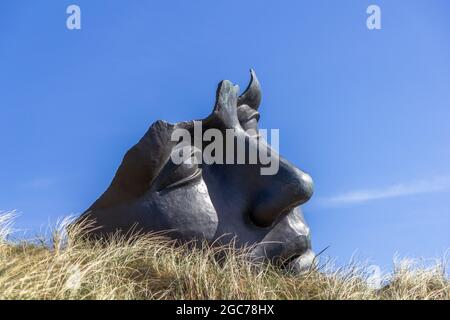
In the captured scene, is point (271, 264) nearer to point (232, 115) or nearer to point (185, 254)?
point (185, 254)

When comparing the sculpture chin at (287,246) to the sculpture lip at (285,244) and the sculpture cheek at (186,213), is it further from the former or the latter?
the sculpture cheek at (186,213)

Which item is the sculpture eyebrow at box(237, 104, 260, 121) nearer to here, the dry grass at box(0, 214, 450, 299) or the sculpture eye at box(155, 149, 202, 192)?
the sculpture eye at box(155, 149, 202, 192)

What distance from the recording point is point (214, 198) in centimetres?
509

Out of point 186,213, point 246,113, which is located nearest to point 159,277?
point 186,213

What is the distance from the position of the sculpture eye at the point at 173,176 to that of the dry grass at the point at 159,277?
1.42ft

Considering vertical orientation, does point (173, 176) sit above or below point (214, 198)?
above

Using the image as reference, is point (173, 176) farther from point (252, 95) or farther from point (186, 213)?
point (252, 95)

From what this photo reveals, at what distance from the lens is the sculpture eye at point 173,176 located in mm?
4973

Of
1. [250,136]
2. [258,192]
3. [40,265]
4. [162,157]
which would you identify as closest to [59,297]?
[40,265]

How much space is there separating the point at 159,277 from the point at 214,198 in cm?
106

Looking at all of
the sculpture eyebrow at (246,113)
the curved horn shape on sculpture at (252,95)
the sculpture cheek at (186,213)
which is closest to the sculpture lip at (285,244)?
the sculpture cheek at (186,213)

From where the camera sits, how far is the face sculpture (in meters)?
4.92

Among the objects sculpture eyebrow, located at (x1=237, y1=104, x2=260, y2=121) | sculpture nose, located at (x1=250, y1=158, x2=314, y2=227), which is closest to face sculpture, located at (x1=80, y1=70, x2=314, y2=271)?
sculpture nose, located at (x1=250, y1=158, x2=314, y2=227)
